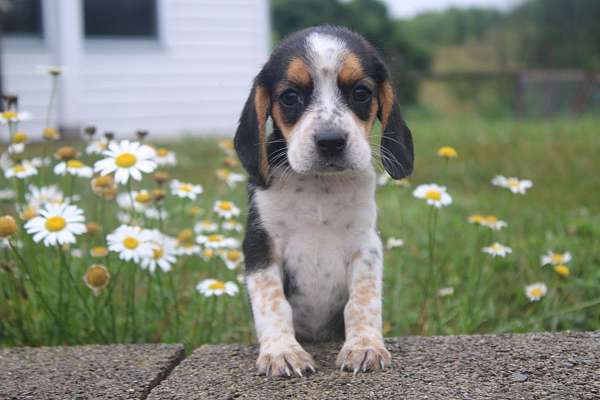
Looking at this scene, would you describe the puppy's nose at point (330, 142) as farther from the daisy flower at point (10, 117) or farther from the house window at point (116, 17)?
the house window at point (116, 17)

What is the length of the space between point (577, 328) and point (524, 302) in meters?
0.35

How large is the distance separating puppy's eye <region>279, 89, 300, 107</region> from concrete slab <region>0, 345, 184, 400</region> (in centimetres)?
100

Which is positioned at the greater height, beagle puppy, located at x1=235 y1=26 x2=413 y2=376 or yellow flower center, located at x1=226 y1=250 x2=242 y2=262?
beagle puppy, located at x1=235 y1=26 x2=413 y2=376

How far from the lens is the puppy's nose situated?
98.8 inches

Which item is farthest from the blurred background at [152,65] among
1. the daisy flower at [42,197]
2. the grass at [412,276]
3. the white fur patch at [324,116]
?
the white fur patch at [324,116]

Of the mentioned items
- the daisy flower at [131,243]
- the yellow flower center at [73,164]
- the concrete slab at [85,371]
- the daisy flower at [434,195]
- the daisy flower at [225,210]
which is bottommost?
the concrete slab at [85,371]

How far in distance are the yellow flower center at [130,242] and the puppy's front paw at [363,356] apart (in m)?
0.93

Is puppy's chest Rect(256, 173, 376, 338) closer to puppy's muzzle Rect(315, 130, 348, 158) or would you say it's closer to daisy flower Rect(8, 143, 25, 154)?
puppy's muzzle Rect(315, 130, 348, 158)

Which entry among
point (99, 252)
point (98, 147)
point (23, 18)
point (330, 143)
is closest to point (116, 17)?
point (23, 18)

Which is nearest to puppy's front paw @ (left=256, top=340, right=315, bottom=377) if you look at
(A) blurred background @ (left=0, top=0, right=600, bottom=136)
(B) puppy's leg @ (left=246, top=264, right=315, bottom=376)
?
(B) puppy's leg @ (left=246, top=264, right=315, bottom=376)

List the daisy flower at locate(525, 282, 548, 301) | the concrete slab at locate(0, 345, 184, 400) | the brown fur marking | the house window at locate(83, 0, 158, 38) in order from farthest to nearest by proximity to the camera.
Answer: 1. the house window at locate(83, 0, 158, 38)
2. the daisy flower at locate(525, 282, 548, 301)
3. the brown fur marking
4. the concrete slab at locate(0, 345, 184, 400)

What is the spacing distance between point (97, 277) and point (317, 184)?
3.02 feet

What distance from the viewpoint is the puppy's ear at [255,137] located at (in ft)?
9.13

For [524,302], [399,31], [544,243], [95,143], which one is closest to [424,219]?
[544,243]
